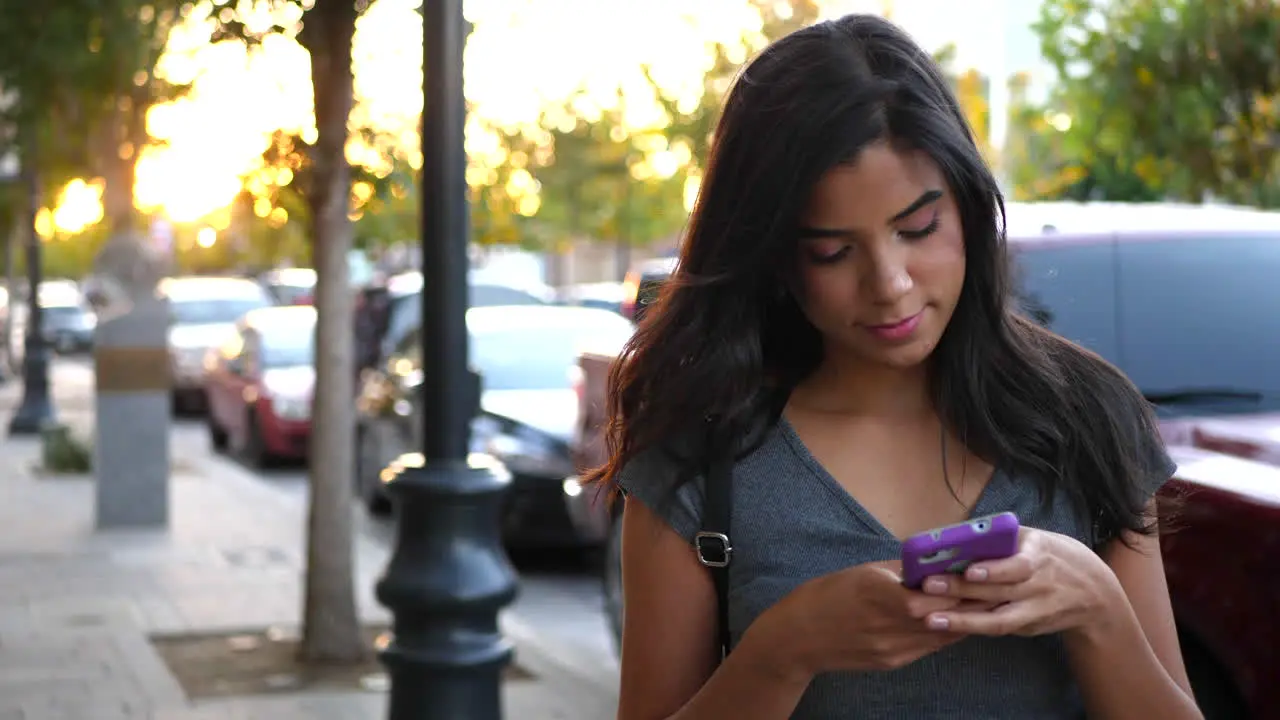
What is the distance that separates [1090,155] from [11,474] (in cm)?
1016

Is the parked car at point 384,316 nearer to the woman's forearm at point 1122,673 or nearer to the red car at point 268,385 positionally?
the red car at point 268,385

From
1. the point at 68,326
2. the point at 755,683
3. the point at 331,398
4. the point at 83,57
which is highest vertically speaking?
the point at 83,57

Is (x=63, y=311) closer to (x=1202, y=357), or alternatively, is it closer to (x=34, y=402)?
(x=34, y=402)

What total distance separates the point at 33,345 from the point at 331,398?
601 inches

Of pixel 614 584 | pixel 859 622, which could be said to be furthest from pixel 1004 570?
pixel 614 584

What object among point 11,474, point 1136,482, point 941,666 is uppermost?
point 1136,482

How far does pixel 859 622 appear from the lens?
6.61 feet

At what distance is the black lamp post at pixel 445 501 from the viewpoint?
555cm

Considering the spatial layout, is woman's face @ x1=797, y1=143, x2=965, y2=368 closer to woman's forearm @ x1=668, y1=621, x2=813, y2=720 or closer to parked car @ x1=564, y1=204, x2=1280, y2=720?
woman's forearm @ x1=668, y1=621, x2=813, y2=720

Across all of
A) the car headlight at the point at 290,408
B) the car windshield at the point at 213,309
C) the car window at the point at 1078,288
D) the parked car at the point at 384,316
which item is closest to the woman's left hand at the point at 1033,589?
the car window at the point at 1078,288

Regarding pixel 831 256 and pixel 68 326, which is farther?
pixel 68 326

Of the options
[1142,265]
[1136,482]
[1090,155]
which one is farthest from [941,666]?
[1090,155]

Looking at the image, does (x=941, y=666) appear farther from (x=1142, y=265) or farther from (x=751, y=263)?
(x=1142, y=265)

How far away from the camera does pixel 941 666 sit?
2.19 metres
